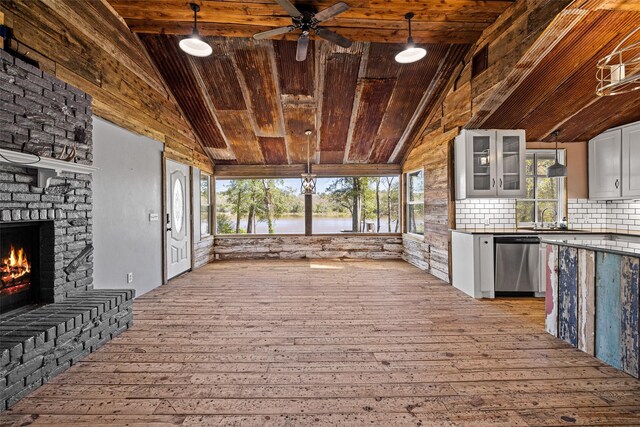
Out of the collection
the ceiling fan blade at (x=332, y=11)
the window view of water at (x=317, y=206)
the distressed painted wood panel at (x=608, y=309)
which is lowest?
the distressed painted wood panel at (x=608, y=309)

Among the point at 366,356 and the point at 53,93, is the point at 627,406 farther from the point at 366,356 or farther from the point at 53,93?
the point at 53,93

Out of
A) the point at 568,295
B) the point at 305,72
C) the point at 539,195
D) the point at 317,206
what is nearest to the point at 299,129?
the point at 305,72

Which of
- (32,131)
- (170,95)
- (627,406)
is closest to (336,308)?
(627,406)

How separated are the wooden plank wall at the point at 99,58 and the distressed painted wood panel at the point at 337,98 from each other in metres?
2.74

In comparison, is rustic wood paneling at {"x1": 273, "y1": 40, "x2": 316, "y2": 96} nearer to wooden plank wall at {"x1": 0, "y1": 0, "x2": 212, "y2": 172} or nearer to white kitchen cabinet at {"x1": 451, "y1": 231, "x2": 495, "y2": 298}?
wooden plank wall at {"x1": 0, "y1": 0, "x2": 212, "y2": 172}

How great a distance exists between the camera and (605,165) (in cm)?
488

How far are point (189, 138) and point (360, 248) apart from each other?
15.2 ft

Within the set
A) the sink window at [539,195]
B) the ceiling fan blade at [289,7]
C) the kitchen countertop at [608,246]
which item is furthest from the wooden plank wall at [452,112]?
the ceiling fan blade at [289,7]

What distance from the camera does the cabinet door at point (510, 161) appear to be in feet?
15.2

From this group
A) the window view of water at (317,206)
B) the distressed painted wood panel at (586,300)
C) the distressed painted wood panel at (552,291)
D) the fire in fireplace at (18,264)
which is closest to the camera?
the fire in fireplace at (18,264)

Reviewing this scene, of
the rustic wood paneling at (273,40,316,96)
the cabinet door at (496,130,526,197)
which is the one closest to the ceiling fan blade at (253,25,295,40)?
the rustic wood paneling at (273,40,316,96)

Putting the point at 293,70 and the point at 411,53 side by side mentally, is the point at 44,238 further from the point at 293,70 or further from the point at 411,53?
the point at 411,53

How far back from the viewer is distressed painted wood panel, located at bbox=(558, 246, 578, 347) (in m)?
2.80

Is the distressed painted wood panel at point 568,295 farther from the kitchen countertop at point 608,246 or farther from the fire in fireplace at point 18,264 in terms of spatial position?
the fire in fireplace at point 18,264
